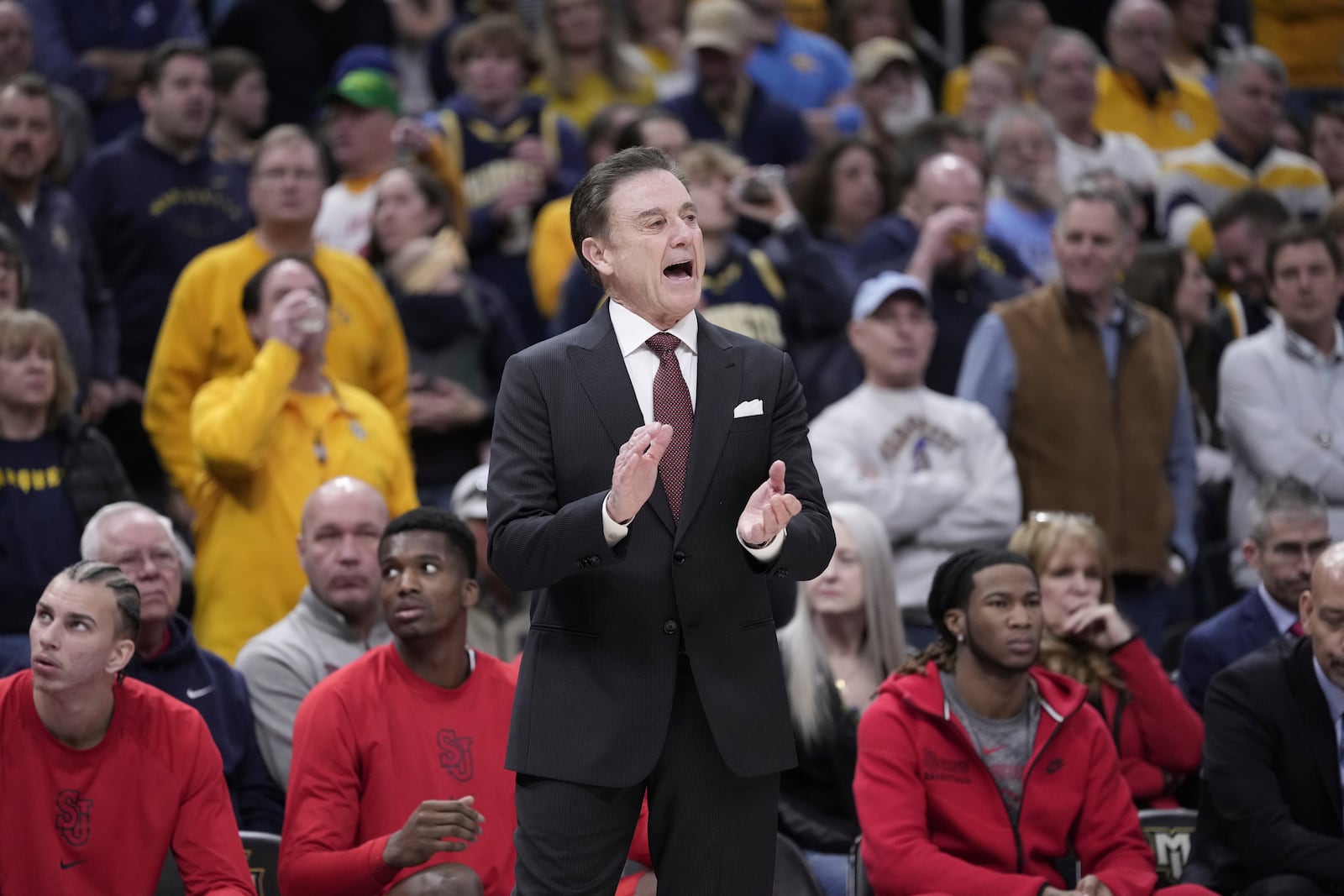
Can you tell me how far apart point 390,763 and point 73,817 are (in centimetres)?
72

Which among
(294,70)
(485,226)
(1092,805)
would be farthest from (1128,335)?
(294,70)

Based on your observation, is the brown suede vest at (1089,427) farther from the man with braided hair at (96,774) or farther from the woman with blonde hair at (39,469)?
the man with braided hair at (96,774)

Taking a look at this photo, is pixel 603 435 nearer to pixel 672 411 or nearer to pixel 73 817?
pixel 672 411

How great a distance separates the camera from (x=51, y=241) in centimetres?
644

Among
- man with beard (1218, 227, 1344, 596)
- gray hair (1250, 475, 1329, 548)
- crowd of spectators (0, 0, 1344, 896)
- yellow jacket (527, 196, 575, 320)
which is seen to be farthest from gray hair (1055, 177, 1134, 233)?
yellow jacket (527, 196, 575, 320)

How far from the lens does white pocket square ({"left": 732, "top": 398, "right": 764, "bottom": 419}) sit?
288 centimetres

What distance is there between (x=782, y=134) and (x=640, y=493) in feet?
20.0

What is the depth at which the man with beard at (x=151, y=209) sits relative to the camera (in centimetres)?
694

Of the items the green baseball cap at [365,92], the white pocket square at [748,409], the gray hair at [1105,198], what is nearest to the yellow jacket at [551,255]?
the green baseball cap at [365,92]

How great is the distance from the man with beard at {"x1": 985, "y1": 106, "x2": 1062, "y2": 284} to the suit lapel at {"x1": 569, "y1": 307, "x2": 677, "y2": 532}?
5.10 m

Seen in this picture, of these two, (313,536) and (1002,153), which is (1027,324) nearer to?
(1002,153)

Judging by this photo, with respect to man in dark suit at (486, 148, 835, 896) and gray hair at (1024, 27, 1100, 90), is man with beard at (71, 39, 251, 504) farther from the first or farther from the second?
man in dark suit at (486, 148, 835, 896)

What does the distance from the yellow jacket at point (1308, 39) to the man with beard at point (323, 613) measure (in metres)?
7.46

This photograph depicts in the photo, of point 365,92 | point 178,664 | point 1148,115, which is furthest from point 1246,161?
point 178,664
